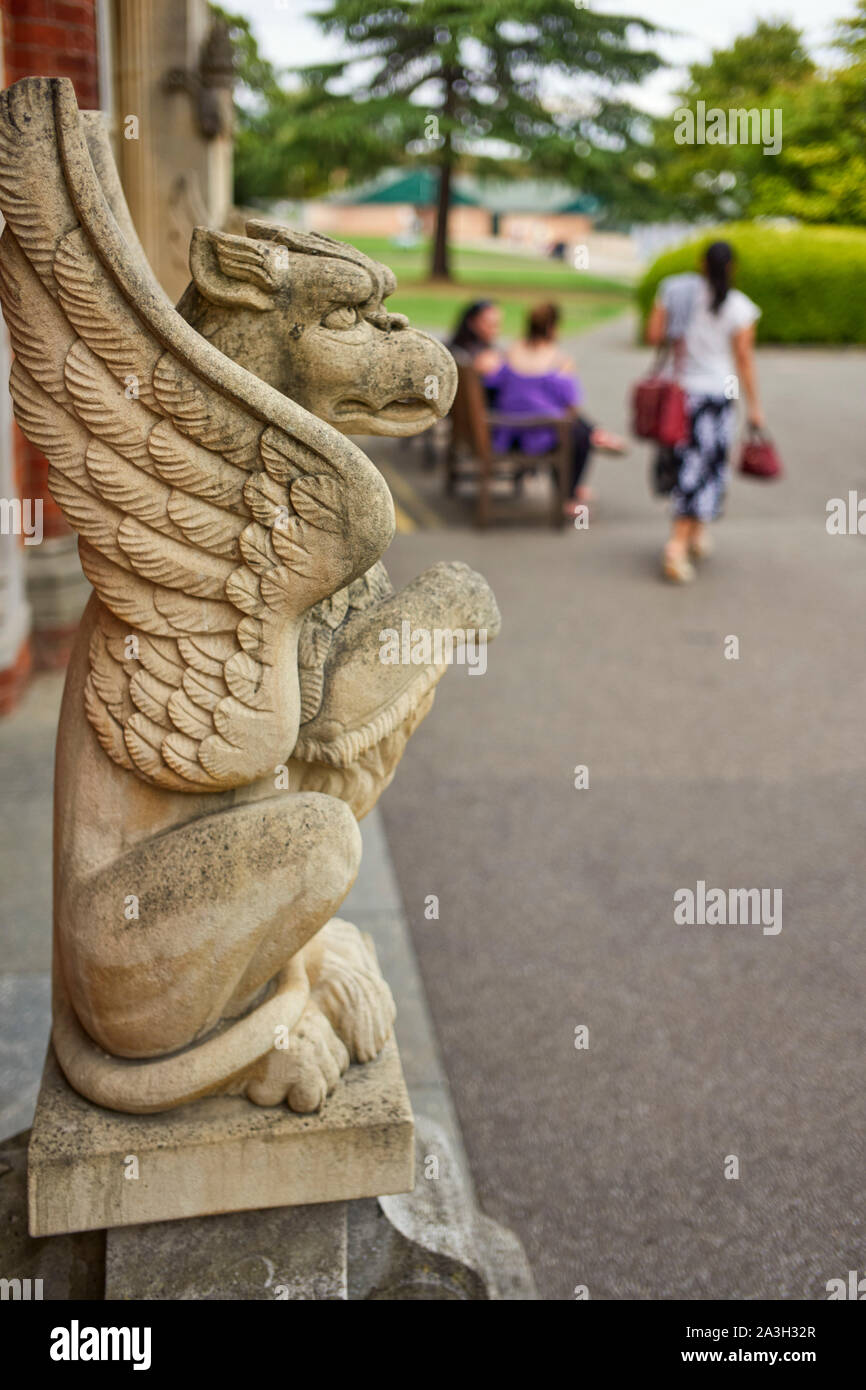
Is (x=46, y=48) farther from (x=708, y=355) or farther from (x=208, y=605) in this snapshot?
(x=208, y=605)

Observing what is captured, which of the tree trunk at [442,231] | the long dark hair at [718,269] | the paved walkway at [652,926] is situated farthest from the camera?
the tree trunk at [442,231]

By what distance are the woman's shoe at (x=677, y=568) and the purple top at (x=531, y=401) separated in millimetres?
1691

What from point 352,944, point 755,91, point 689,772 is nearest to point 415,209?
point 755,91

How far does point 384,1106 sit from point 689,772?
350cm

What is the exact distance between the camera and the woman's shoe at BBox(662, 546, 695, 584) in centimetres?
810

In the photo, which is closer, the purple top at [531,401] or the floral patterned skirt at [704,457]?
the floral patterned skirt at [704,457]

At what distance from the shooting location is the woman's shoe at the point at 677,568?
8102 millimetres

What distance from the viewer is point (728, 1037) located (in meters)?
3.63

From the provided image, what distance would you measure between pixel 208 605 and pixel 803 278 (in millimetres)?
16660

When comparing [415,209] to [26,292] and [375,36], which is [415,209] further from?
[26,292]

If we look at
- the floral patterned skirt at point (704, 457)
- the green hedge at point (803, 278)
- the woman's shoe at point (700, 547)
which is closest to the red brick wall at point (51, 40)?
the floral patterned skirt at point (704, 457)

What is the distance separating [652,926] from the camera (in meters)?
4.20

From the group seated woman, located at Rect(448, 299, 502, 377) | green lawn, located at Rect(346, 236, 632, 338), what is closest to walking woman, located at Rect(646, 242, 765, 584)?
seated woman, located at Rect(448, 299, 502, 377)

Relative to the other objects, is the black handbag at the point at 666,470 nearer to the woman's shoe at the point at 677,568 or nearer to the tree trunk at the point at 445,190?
the woman's shoe at the point at 677,568
